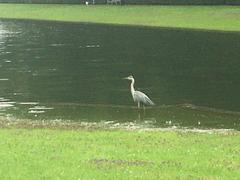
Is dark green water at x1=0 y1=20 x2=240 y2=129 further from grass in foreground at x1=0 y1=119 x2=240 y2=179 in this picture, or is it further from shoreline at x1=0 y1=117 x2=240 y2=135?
grass in foreground at x1=0 y1=119 x2=240 y2=179

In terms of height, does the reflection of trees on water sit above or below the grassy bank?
above

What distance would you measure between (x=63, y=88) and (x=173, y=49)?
23006 millimetres

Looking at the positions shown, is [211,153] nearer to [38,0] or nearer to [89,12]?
[89,12]

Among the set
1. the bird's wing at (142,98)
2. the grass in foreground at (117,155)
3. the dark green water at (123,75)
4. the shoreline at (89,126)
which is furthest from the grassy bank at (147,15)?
the grass in foreground at (117,155)

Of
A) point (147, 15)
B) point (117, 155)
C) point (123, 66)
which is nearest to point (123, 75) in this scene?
point (123, 66)

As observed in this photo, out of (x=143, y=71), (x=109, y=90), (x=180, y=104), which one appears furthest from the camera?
(x=143, y=71)

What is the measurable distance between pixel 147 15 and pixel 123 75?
189ft

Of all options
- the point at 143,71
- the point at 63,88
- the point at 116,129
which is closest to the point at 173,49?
the point at 143,71

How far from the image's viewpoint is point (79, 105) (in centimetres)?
3475

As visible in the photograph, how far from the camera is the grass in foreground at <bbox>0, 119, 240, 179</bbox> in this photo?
52.0ft

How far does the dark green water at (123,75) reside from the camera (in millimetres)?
32062

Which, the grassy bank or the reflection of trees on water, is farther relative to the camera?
the grassy bank

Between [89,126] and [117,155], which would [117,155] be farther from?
[89,126]

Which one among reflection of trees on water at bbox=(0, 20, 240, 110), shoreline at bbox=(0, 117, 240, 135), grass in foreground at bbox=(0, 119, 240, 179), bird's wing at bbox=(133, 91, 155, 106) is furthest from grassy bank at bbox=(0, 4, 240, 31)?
grass in foreground at bbox=(0, 119, 240, 179)
